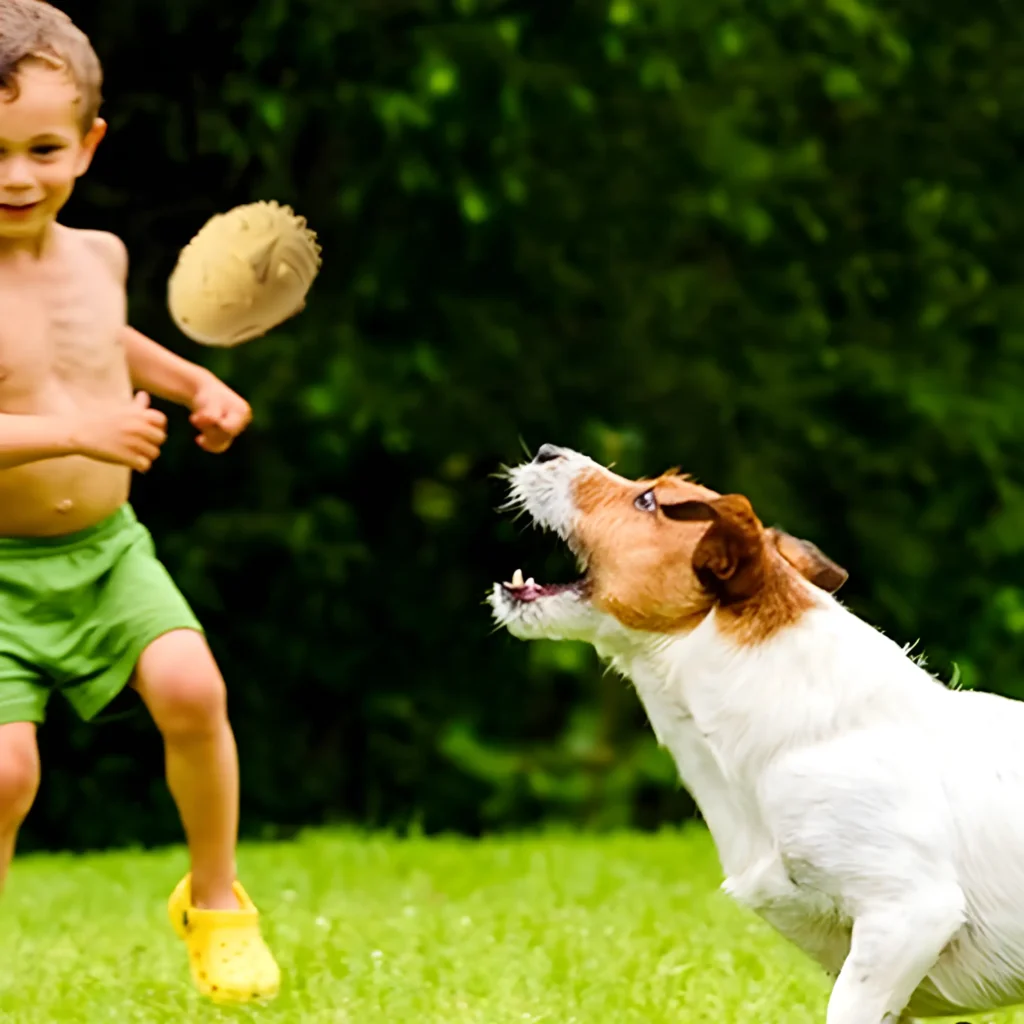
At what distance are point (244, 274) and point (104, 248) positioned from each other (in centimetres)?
32

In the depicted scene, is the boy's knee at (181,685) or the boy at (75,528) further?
the boy's knee at (181,685)

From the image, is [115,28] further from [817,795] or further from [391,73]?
[817,795]

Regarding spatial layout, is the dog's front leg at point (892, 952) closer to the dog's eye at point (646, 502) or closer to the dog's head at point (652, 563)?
the dog's head at point (652, 563)

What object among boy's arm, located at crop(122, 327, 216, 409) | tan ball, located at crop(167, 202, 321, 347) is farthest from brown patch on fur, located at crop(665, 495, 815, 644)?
boy's arm, located at crop(122, 327, 216, 409)

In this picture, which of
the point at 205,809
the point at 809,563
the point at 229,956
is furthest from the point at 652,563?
the point at 229,956

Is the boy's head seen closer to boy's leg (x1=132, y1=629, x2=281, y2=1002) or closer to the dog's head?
boy's leg (x1=132, y1=629, x2=281, y2=1002)

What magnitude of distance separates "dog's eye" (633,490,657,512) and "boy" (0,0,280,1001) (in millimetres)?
984

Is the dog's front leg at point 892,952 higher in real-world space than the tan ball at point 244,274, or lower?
higher

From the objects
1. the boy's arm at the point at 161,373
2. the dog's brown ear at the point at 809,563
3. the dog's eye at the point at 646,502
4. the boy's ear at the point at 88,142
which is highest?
the dog's eye at the point at 646,502

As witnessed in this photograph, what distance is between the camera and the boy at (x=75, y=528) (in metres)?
4.41

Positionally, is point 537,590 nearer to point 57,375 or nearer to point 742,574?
point 742,574

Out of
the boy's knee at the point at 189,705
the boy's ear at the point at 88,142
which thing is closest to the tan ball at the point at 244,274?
the boy's ear at the point at 88,142

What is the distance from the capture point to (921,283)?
33.6 ft

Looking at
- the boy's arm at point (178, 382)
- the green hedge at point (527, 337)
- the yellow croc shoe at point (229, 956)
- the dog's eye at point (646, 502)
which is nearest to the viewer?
the dog's eye at point (646, 502)
